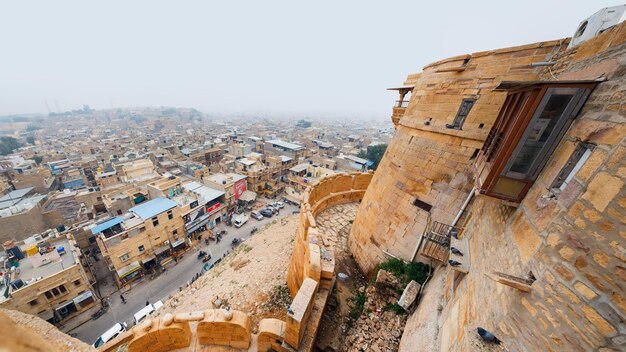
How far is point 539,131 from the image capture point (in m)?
3.18

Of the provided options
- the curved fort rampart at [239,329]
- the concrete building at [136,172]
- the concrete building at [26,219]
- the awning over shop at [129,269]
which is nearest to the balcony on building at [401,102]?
the curved fort rampart at [239,329]

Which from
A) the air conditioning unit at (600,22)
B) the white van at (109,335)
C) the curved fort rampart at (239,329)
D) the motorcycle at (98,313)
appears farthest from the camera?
the motorcycle at (98,313)

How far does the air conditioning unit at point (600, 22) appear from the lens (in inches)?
126

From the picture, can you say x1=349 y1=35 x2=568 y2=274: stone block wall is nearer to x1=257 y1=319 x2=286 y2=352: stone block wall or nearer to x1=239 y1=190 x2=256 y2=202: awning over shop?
x1=257 y1=319 x2=286 y2=352: stone block wall

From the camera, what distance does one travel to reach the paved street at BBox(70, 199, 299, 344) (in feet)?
50.3

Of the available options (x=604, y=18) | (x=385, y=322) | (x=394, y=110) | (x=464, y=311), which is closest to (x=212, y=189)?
(x=394, y=110)

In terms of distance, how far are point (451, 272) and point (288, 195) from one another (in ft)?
96.4

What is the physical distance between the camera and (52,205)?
22234 millimetres

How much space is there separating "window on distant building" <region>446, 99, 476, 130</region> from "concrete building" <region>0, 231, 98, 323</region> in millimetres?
24193

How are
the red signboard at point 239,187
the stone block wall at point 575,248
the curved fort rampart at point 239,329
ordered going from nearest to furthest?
the stone block wall at point 575,248 < the curved fort rampart at point 239,329 < the red signboard at point 239,187

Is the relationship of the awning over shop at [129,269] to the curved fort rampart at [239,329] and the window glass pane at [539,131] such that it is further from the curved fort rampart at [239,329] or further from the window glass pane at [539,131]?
the window glass pane at [539,131]

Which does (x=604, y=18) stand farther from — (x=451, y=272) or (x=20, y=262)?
(x=20, y=262)

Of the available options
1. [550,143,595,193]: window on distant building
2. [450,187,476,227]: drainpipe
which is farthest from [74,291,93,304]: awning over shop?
[550,143,595,193]: window on distant building

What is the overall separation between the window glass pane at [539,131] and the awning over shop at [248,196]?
2965cm
